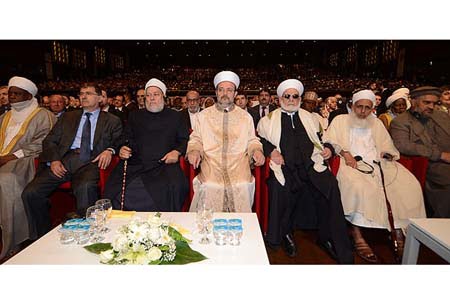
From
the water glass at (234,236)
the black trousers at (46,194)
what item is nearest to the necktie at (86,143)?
the black trousers at (46,194)

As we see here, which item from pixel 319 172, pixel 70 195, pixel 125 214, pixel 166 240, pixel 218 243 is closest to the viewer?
pixel 166 240

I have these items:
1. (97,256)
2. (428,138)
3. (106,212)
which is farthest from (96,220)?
(428,138)

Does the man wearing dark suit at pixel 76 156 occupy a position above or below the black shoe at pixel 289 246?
above

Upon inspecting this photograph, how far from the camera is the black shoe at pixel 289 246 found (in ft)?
10.4

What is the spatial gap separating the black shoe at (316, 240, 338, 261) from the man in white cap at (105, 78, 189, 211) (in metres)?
1.37

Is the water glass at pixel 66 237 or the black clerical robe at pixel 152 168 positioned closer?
the water glass at pixel 66 237

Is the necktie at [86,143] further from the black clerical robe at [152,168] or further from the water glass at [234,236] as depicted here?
the water glass at [234,236]

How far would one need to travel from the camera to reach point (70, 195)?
387 centimetres

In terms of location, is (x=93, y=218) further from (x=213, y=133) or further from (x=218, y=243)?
(x=213, y=133)

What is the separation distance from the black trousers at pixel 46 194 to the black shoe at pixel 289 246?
1.83 metres

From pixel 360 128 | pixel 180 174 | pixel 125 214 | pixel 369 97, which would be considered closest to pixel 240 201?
pixel 180 174

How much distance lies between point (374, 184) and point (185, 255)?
7.35ft

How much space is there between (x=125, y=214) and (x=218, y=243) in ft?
2.79

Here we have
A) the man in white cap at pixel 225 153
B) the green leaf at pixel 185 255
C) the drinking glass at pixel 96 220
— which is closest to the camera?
the green leaf at pixel 185 255
